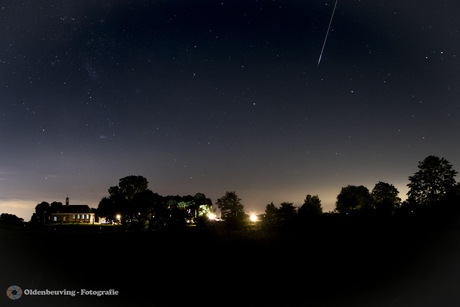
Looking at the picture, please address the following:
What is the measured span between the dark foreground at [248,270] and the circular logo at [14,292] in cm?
19

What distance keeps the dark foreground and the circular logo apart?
0.61 ft

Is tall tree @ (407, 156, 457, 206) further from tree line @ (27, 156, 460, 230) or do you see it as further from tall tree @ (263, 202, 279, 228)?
tall tree @ (263, 202, 279, 228)

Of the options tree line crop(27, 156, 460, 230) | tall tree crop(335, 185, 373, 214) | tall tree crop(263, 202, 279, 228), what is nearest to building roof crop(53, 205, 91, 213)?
tree line crop(27, 156, 460, 230)

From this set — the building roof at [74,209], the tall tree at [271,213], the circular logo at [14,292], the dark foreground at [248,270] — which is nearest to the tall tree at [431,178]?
the tall tree at [271,213]

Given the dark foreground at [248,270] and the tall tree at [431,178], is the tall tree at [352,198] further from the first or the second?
the dark foreground at [248,270]

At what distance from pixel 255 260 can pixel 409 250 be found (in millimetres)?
8088

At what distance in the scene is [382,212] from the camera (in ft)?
75.6

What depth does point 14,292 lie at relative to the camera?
10516 millimetres

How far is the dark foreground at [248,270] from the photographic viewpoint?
10.2 meters

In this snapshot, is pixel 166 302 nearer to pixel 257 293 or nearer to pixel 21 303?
pixel 257 293

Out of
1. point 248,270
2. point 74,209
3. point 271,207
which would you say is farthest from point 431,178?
point 74,209

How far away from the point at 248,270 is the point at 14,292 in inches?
371

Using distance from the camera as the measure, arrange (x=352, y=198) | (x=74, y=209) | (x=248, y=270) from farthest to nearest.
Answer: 1. (x=74, y=209)
2. (x=352, y=198)
3. (x=248, y=270)

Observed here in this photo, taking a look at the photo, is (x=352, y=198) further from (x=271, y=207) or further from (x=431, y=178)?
(x=271, y=207)
